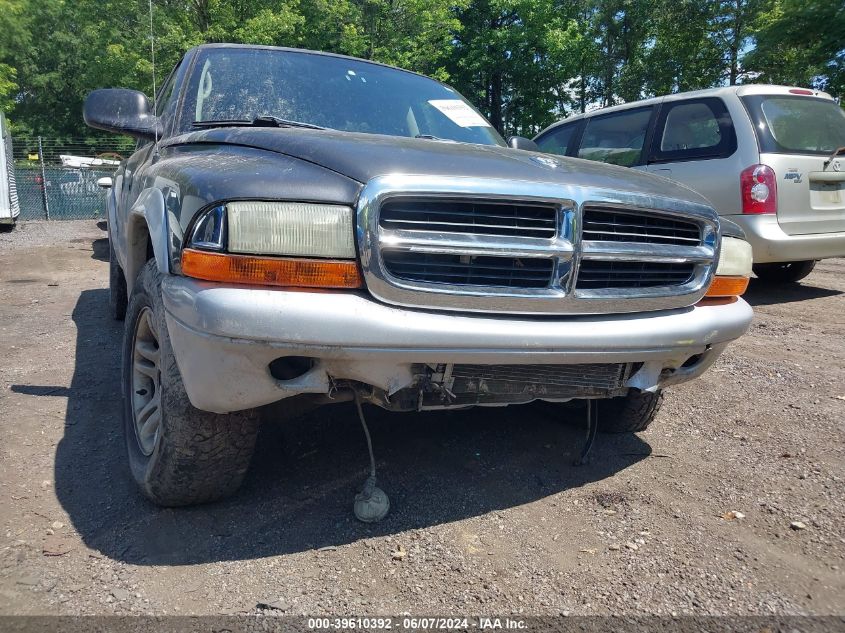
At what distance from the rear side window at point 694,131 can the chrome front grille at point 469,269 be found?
4.70 m

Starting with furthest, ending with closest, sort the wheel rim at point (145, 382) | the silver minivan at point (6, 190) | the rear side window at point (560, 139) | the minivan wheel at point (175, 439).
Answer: the silver minivan at point (6, 190) < the rear side window at point (560, 139) < the wheel rim at point (145, 382) < the minivan wheel at point (175, 439)

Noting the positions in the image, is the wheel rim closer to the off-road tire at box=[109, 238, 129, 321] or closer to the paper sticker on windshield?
the paper sticker on windshield

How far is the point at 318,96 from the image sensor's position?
3.09 metres

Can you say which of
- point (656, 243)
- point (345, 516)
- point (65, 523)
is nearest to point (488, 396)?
point (345, 516)

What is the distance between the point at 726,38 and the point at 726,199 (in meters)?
21.0

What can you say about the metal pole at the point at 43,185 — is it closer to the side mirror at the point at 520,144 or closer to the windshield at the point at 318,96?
the windshield at the point at 318,96

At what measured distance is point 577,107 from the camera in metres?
28.1

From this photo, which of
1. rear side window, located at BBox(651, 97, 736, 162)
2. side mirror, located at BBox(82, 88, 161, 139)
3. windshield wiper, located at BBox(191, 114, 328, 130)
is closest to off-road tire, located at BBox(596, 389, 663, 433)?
windshield wiper, located at BBox(191, 114, 328, 130)

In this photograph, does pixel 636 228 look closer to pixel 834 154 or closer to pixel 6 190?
pixel 834 154

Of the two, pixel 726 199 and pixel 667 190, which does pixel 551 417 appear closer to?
pixel 667 190

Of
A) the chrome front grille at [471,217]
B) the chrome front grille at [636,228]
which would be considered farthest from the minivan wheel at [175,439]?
the chrome front grille at [636,228]

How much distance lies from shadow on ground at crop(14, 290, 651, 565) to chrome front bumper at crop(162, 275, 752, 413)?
571 mm

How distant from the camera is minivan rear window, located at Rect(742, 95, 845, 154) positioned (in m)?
5.80

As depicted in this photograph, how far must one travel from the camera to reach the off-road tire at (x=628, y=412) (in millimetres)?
3006
